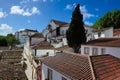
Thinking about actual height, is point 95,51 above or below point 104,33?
below

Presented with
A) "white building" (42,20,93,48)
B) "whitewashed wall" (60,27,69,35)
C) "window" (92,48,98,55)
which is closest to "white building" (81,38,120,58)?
"window" (92,48,98,55)

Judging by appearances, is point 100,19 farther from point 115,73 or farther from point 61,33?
point 115,73

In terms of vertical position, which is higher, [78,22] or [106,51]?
[78,22]

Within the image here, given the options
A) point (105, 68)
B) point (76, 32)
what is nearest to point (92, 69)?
point (105, 68)

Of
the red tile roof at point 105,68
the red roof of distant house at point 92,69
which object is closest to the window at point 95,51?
the red tile roof at point 105,68

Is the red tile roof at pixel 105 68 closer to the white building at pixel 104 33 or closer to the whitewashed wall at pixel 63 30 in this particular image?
Result: the white building at pixel 104 33

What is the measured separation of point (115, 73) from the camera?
12.8 m

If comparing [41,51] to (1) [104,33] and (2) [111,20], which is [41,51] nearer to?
(1) [104,33]

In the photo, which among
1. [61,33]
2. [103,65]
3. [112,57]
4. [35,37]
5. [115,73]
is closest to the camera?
[115,73]

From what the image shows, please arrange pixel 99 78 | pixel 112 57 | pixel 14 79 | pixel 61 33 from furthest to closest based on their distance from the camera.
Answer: pixel 61 33, pixel 14 79, pixel 112 57, pixel 99 78

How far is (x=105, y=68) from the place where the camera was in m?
13.4

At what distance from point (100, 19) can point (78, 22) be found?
36577 mm

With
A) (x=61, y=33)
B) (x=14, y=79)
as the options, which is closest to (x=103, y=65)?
(x=14, y=79)

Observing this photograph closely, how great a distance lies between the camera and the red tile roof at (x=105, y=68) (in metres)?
11.9
